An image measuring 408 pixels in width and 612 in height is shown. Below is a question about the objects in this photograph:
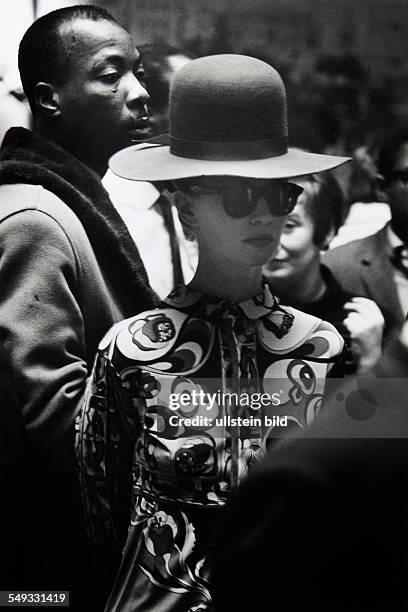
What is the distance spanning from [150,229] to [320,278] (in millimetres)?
415

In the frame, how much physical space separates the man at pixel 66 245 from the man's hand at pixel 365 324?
0.49 meters

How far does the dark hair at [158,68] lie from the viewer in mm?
2176

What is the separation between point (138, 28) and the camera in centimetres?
223

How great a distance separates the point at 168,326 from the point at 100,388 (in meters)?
0.21

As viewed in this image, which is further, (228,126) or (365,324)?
(365,324)

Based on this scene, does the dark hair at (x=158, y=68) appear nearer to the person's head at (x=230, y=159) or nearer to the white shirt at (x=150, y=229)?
the person's head at (x=230, y=159)

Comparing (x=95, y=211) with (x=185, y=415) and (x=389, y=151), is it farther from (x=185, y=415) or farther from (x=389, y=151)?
(x=389, y=151)

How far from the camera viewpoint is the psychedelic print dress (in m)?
2.12

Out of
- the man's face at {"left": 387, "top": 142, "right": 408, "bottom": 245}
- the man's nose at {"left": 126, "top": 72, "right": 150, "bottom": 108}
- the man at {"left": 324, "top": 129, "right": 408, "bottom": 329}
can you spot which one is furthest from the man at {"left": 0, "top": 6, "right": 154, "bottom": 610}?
the man's face at {"left": 387, "top": 142, "right": 408, "bottom": 245}

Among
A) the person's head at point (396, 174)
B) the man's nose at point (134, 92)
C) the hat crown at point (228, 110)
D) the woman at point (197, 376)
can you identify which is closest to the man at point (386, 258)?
the person's head at point (396, 174)

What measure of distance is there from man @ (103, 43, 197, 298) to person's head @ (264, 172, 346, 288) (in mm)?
208

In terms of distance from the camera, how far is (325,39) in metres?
2.23

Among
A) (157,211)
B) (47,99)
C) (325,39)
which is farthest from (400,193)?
(47,99)

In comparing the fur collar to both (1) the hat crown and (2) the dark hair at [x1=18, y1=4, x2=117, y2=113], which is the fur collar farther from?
(1) the hat crown
